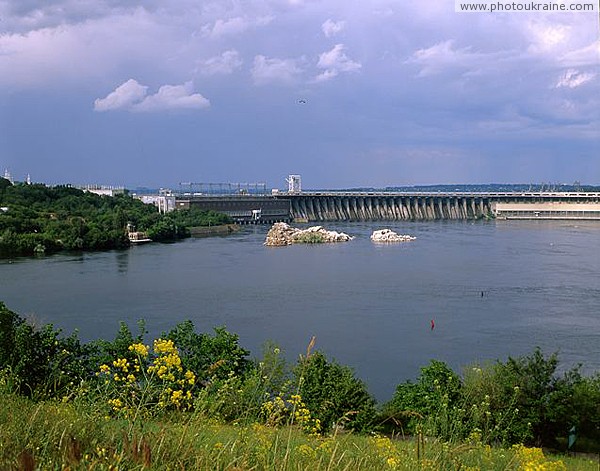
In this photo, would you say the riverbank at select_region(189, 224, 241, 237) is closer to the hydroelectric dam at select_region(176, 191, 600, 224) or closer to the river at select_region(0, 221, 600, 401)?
the hydroelectric dam at select_region(176, 191, 600, 224)

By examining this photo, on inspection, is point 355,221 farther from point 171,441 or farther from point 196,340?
point 171,441

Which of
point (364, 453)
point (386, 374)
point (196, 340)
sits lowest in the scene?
point (386, 374)

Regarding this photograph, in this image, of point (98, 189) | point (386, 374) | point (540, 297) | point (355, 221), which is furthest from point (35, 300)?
point (98, 189)

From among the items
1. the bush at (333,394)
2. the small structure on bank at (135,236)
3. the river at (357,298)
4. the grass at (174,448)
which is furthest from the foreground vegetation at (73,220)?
the grass at (174,448)

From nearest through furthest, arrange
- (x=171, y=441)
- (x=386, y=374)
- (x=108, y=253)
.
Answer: (x=171, y=441) → (x=386, y=374) → (x=108, y=253)

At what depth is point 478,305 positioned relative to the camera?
408 inches

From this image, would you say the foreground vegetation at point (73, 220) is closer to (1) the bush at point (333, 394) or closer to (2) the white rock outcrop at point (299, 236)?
(2) the white rock outcrop at point (299, 236)

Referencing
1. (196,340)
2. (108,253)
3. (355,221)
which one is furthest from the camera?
(355,221)

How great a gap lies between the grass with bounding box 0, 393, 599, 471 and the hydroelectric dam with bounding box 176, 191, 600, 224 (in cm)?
3161

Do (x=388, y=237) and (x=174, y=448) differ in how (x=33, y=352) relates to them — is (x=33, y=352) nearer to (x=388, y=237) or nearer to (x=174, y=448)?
(x=174, y=448)

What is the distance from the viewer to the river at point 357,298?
7.78 meters

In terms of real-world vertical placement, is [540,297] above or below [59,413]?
below

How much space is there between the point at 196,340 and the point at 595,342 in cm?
479

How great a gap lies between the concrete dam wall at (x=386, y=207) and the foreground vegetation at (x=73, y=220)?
26.5ft
